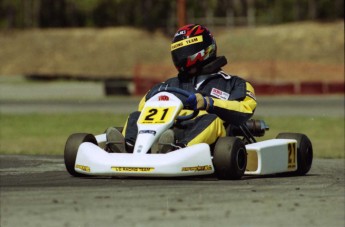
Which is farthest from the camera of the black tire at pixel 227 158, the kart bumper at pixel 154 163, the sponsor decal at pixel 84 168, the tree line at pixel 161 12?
the tree line at pixel 161 12

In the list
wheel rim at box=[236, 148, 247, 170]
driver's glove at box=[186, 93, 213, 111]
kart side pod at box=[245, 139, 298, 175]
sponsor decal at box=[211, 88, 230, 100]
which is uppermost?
A: driver's glove at box=[186, 93, 213, 111]

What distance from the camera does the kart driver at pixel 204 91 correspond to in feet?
29.1

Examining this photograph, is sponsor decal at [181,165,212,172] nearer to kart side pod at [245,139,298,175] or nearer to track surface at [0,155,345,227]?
track surface at [0,155,345,227]

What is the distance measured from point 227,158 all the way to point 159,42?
51.8 meters

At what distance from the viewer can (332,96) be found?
3309cm

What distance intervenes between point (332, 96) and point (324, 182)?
24749mm

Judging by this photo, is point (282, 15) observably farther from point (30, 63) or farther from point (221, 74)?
point (221, 74)

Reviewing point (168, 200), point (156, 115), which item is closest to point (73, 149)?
point (156, 115)

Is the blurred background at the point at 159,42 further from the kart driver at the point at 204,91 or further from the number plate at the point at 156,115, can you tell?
the number plate at the point at 156,115

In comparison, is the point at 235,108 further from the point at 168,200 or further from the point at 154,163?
the point at 168,200

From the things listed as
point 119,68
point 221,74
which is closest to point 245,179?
point 221,74

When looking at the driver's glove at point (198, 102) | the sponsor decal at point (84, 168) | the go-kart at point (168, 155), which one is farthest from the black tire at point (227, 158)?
the sponsor decal at point (84, 168)

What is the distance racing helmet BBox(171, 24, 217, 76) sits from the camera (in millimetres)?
9438

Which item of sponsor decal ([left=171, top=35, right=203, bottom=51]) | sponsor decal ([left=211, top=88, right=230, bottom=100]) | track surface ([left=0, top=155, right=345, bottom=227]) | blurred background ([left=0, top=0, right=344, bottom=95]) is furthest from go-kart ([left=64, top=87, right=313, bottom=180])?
blurred background ([left=0, top=0, right=344, bottom=95])
